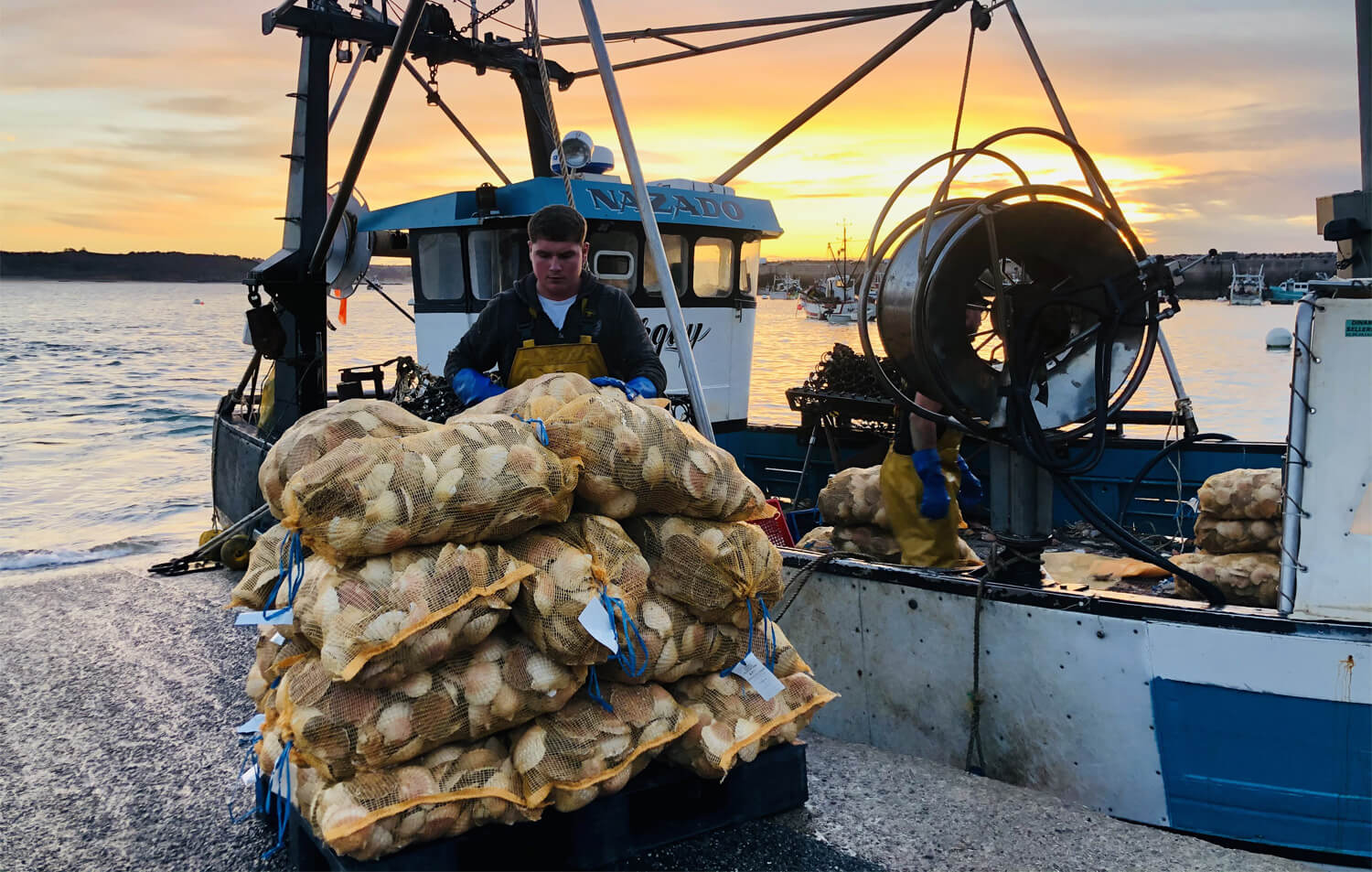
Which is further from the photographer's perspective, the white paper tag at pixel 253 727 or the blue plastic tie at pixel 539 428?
the white paper tag at pixel 253 727

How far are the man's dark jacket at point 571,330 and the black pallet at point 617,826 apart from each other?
179 centimetres

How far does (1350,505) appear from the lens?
3533 mm

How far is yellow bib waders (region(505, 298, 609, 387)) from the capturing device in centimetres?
Answer: 436

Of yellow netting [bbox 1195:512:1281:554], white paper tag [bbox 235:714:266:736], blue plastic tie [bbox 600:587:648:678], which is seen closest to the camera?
blue plastic tie [bbox 600:587:648:678]

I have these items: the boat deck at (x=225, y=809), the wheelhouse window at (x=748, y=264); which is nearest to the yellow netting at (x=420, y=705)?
the boat deck at (x=225, y=809)

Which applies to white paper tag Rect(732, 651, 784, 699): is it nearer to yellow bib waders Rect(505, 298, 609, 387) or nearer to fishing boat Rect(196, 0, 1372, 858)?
fishing boat Rect(196, 0, 1372, 858)

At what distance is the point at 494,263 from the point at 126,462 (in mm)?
16997

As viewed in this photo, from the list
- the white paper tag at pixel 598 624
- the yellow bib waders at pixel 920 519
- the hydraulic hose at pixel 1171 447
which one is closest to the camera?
the white paper tag at pixel 598 624

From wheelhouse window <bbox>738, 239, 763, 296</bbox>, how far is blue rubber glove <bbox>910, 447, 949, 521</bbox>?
491 centimetres

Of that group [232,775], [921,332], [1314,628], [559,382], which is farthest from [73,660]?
[1314,628]

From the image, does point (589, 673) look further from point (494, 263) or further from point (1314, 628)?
point (494, 263)

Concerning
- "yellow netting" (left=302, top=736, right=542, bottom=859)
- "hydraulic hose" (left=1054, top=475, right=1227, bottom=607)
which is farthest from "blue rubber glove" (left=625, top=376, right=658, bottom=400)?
"hydraulic hose" (left=1054, top=475, right=1227, bottom=607)

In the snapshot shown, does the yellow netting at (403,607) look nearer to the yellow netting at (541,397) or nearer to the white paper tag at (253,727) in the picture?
the yellow netting at (541,397)

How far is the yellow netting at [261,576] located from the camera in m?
3.23
